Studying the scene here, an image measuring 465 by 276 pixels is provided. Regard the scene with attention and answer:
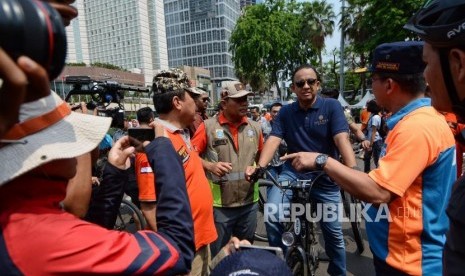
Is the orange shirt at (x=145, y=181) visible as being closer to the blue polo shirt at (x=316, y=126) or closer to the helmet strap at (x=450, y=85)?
the blue polo shirt at (x=316, y=126)

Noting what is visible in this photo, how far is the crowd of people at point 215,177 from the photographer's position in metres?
0.89

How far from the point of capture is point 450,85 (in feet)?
3.57

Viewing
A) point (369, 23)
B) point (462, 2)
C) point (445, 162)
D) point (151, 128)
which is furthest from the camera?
point (369, 23)

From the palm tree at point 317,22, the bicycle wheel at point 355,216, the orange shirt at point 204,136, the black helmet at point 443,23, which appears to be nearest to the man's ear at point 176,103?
the orange shirt at point 204,136

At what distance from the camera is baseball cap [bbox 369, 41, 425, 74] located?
180cm

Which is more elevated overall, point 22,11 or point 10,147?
point 22,11

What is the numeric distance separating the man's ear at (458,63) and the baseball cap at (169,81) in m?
1.92

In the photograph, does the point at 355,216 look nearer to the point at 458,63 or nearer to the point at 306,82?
the point at 306,82

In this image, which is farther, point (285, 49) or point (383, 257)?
point (285, 49)

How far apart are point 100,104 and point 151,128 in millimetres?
3271

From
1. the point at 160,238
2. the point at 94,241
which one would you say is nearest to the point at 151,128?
the point at 160,238

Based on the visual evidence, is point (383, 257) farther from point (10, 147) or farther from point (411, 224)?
point (10, 147)

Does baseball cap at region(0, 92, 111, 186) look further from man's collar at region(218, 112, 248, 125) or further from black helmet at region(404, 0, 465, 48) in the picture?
man's collar at region(218, 112, 248, 125)

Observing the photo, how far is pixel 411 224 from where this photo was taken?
171 centimetres
